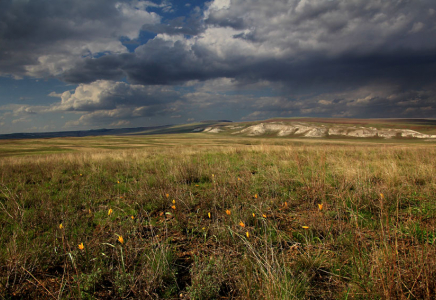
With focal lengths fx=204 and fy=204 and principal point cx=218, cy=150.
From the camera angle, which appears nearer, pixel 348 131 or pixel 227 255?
pixel 227 255

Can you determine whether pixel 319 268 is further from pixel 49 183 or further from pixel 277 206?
pixel 49 183

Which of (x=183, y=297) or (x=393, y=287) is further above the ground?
(x=393, y=287)

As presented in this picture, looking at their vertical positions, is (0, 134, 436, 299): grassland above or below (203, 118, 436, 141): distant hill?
above

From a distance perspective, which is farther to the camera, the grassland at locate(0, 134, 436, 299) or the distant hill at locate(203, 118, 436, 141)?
the distant hill at locate(203, 118, 436, 141)

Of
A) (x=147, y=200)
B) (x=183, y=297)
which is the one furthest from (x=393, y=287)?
(x=147, y=200)

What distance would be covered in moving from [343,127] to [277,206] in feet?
520

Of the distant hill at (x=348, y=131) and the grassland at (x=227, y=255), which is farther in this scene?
the distant hill at (x=348, y=131)

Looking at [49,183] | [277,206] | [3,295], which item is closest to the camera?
[3,295]

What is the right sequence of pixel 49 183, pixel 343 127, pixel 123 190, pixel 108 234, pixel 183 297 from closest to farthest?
1. pixel 183 297
2. pixel 108 234
3. pixel 123 190
4. pixel 49 183
5. pixel 343 127

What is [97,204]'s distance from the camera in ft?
15.2

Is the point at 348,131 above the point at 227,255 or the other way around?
the other way around

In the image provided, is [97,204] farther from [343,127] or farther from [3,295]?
[343,127]

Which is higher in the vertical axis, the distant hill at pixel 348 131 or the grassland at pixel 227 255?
the grassland at pixel 227 255

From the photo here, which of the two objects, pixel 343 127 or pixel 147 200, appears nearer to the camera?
pixel 147 200
